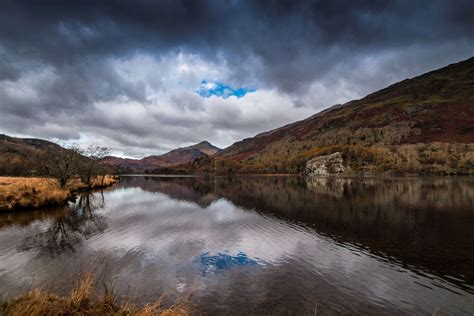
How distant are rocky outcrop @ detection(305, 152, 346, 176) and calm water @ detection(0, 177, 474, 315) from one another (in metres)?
145

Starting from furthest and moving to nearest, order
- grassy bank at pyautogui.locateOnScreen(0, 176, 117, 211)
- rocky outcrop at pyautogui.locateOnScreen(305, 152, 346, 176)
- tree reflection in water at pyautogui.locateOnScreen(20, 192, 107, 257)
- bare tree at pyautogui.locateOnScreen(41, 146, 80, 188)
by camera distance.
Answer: rocky outcrop at pyautogui.locateOnScreen(305, 152, 346, 176)
bare tree at pyautogui.locateOnScreen(41, 146, 80, 188)
grassy bank at pyautogui.locateOnScreen(0, 176, 117, 211)
tree reflection in water at pyautogui.locateOnScreen(20, 192, 107, 257)

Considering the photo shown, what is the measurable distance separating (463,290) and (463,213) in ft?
87.5

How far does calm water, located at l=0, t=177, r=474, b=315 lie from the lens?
39.9 ft

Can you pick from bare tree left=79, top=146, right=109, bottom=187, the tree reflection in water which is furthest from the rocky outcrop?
the tree reflection in water

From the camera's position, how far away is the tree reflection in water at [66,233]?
19.5m

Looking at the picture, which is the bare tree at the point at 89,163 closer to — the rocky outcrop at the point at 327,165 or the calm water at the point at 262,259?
the calm water at the point at 262,259

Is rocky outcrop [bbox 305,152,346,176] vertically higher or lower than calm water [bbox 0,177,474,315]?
higher

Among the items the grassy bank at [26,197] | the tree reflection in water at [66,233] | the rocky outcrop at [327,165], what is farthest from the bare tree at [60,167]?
the rocky outcrop at [327,165]

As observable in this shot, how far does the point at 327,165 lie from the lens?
177000 millimetres

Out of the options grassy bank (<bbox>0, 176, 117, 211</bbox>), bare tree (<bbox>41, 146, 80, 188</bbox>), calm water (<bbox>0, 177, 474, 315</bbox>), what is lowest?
calm water (<bbox>0, 177, 474, 315</bbox>)

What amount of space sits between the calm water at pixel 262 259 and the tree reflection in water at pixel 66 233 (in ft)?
0.30

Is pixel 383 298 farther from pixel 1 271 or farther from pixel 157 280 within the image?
pixel 1 271

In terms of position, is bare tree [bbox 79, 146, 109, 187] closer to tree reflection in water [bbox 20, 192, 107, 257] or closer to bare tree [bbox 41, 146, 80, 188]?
bare tree [bbox 41, 146, 80, 188]

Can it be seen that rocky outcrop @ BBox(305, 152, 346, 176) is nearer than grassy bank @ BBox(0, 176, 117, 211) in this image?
No
